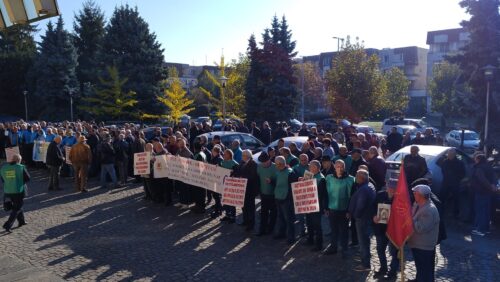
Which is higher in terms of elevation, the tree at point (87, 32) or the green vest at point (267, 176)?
the tree at point (87, 32)

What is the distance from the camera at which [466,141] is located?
26266 millimetres

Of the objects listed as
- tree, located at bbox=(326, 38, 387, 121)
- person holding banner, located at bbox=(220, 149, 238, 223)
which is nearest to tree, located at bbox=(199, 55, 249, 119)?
tree, located at bbox=(326, 38, 387, 121)

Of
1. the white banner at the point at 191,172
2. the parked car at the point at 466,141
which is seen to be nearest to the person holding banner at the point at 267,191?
the white banner at the point at 191,172

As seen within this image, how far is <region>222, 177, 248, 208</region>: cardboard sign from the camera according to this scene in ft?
33.3

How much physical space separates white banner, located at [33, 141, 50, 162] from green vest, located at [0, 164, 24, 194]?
7.79 meters

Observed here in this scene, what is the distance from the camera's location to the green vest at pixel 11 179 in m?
10.3

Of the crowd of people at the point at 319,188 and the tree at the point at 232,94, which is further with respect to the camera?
the tree at the point at 232,94

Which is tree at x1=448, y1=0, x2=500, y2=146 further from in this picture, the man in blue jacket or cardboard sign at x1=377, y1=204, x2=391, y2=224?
cardboard sign at x1=377, y1=204, x2=391, y2=224

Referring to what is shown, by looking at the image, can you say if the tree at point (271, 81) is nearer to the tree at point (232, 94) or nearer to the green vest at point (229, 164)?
the tree at point (232, 94)

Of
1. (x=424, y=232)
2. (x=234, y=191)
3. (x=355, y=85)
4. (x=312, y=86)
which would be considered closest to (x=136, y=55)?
(x=355, y=85)

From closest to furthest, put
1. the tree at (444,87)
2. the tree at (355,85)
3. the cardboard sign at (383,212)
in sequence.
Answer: the cardboard sign at (383,212) < the tree at (355,85) < the tree at (444,87)

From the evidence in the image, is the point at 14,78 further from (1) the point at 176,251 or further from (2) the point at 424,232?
(2) the point at 424,232

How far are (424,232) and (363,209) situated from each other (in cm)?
137

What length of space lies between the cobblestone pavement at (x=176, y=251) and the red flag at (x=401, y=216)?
109 cm
